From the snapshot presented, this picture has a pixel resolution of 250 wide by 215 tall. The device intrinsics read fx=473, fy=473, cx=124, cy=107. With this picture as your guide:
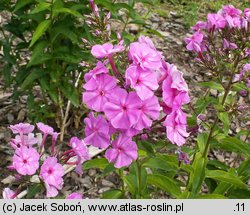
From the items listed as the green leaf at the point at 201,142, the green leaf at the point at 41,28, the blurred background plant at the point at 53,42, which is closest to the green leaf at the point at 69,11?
the blurred background plant at the point at 53,42

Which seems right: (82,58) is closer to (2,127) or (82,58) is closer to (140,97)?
(2,127)

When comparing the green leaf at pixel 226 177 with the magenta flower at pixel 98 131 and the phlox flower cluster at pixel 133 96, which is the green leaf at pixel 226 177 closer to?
the phlox flower cluster at pixel 133 96

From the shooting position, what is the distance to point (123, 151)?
5.76ft

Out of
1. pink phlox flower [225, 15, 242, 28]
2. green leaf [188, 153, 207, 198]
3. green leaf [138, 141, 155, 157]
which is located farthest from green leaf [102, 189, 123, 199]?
pink phlox flower [225, 15, 242, 28]

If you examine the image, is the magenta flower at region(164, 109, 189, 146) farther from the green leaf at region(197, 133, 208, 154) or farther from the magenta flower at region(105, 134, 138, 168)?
the green leaf at region(197, 133, 208, 154)

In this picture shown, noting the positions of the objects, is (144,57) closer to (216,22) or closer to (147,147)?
(147,147)

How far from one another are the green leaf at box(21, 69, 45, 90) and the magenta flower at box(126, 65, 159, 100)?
1550mm

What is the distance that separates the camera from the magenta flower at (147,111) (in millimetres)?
1630

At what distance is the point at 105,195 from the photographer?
94.6 inches

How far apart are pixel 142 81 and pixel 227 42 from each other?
2.79ft

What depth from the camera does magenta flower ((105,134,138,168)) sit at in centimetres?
173

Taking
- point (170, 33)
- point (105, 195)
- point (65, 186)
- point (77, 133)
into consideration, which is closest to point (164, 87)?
point (105, 195)

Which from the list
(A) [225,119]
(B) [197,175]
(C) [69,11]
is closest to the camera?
(A) [225,119]

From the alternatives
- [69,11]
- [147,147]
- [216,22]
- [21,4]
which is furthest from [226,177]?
[21,4]
